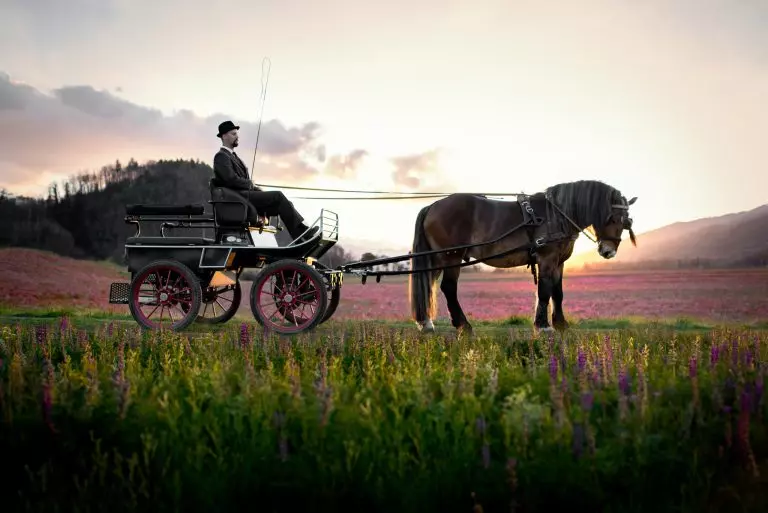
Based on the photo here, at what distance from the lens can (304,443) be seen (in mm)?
3984

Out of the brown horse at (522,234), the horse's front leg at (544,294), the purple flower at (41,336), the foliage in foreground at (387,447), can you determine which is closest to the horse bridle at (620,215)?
the brown horse at (522,234)

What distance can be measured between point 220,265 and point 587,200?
5.63m

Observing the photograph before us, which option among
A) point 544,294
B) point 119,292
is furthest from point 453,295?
point 119,292

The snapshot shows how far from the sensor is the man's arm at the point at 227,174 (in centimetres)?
930

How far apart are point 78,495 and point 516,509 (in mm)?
2538

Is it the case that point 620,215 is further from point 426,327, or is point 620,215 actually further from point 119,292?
point 119,292

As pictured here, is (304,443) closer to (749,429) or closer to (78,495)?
(78,495)

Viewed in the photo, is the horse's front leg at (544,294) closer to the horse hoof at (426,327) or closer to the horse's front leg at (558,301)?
the horse's front leg at (558,301)

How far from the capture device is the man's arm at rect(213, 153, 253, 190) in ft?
30.5

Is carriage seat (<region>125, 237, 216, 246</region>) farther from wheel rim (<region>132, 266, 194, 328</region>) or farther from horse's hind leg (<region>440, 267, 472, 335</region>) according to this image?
horse's hind leg (<region>440, 267, 472, 335</region>)

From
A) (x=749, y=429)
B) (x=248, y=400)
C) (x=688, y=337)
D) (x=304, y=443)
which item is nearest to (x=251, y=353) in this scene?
(x=248, y=400)

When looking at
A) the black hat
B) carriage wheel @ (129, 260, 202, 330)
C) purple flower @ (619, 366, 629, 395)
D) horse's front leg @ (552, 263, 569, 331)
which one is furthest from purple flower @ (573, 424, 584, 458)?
the black hat

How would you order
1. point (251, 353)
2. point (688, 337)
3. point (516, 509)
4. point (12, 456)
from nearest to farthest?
point (516, 509) < point (12, 456) < point (251, 353) < point (688, 337)

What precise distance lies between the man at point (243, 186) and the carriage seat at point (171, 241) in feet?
2.85
